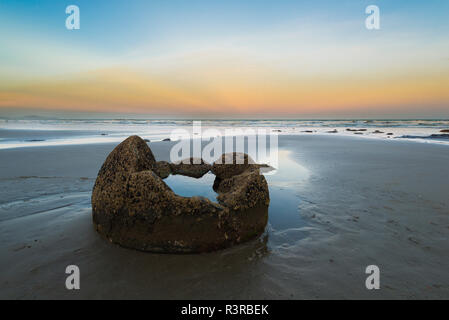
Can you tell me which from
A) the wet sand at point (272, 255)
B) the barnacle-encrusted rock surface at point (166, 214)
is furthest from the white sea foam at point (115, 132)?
the barnacle-encrusted rock surface at point (166, 214)

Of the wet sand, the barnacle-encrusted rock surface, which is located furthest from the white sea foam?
the barnacle-encrusted rock surface

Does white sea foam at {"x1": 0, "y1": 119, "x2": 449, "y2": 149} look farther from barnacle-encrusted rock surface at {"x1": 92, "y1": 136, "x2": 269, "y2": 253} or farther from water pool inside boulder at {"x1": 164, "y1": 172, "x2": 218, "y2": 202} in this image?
barnacle-encrusted rock surface at {"x1": 92, "y1": 136, "x2": 269, "y2": 253}

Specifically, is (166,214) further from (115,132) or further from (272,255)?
(115,132)

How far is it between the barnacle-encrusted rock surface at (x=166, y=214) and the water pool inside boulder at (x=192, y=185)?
0.77 metres

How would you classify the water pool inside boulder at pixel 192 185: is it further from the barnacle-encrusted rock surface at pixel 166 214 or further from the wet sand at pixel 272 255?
the wet sand at pixel 272 255

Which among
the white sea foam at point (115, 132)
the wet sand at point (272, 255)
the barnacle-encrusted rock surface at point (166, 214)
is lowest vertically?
the wet sand at point (272, 255)

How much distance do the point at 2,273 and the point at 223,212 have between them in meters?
2.25

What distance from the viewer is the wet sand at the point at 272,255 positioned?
212 centimetres

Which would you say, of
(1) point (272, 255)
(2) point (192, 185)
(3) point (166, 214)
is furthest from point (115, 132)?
(1) point (272, 255)

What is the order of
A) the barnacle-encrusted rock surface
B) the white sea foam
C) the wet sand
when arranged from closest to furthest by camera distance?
the wet sand < the barnacle-encrusted rock surface < the white sea foam

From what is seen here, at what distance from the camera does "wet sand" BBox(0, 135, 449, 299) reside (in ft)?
6.95

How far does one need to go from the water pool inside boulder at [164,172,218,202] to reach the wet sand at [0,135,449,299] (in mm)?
1080

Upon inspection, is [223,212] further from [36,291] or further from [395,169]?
[395,169]

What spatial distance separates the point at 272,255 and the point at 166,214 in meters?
1.28
